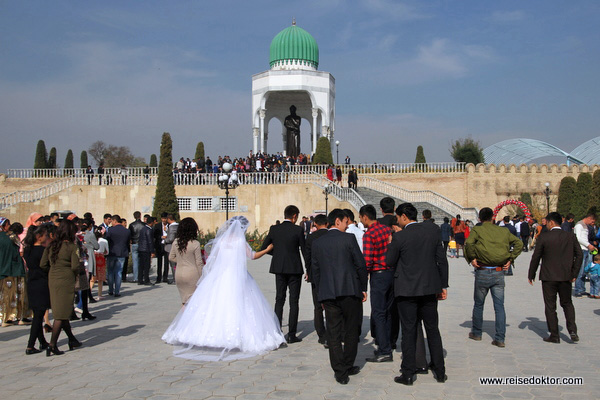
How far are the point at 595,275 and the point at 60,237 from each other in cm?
1025

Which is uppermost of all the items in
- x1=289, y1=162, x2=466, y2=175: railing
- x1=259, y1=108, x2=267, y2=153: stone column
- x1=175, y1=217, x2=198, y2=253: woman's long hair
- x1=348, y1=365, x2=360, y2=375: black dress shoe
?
x1=259, y1=108, x2=267, y2=153: stone column

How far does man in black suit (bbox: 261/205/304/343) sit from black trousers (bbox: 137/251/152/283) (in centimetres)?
709

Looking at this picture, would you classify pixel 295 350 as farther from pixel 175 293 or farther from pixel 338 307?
pixel 175 293

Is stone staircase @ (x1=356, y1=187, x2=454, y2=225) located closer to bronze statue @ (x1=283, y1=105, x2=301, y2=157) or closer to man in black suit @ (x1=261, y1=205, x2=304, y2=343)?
bronze statue @ (x1=283, y1=105, x2=301, y2=157)

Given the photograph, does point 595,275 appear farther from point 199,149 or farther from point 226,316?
point 199,149

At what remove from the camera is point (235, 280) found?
745 centimetres

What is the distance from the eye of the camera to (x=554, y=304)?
7770 millimetres

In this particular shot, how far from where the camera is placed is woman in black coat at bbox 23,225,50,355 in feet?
23.8

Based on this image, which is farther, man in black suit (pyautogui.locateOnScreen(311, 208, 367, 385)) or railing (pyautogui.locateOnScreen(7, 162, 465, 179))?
railing (pyautogui.locateOnScreen(7, 162, 465, 179))

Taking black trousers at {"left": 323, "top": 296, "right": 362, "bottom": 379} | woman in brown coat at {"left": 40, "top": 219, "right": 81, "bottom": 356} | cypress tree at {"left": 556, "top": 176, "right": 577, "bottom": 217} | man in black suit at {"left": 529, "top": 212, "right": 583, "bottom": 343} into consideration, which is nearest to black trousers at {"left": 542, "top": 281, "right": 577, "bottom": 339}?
man in black suit at {"left": 529, "top": 212, "right": 583, "bottom": 343}

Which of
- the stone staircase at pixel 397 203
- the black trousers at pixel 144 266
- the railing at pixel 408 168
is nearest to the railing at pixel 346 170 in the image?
the railing at pixel 408 168

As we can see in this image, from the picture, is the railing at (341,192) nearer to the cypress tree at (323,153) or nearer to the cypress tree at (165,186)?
the cypress tree at (323,153)

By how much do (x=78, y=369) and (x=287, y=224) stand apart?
10.6 ft

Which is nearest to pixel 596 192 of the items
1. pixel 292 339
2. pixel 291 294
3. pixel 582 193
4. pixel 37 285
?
pixel 582 193
